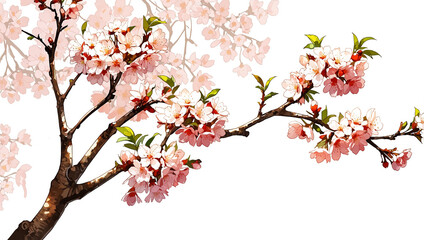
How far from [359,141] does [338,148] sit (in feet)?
0.26

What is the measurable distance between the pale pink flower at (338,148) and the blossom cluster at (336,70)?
183 millimetres

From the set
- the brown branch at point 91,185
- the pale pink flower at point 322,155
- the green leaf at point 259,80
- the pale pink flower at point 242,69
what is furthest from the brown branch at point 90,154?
the pale pink flower at point 242,69

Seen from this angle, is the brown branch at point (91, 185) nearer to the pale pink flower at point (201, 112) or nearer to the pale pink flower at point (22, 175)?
the pale pink flower at point (201, 112)

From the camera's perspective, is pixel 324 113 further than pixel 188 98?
Yes

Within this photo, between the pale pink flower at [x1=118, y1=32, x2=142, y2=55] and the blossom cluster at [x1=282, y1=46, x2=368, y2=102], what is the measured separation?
642mm

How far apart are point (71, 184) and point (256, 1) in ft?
4.18

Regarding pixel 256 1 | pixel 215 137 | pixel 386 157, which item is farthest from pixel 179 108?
pixel 256 1

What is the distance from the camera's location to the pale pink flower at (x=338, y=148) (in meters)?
2.39

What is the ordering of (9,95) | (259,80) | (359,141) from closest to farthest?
(359,141)
(259,80)
(9,95)

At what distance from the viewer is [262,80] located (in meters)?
2.49

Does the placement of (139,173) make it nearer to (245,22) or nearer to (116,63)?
(116,63)

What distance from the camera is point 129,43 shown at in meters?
2.31

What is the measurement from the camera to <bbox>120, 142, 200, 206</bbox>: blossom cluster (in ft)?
7.41

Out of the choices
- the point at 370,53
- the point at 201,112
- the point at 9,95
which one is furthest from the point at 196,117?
the point at 9,95
